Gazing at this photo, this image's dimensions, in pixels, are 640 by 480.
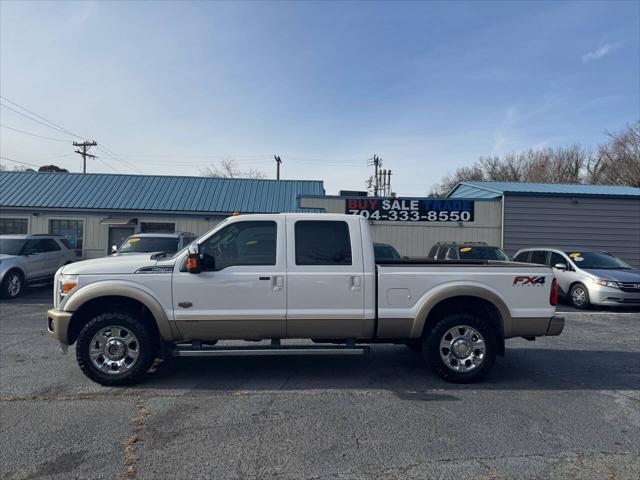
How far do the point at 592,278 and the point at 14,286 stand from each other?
15.0m

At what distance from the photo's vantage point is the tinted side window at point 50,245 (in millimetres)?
13773

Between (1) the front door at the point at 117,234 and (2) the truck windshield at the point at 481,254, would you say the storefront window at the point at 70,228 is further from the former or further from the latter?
(2) the truck windshield at the point at 481,254

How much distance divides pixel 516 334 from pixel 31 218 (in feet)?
70.3

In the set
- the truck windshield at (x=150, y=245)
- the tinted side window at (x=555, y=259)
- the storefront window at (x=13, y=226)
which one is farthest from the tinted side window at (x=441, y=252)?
the storefront window at (x=13, y=226)

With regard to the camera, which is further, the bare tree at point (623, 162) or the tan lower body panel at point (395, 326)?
the bare tree at point (623, 162)

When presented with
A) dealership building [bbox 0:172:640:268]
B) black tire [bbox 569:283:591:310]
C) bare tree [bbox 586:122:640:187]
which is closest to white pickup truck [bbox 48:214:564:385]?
black tire [bbox 569:283:591:310]

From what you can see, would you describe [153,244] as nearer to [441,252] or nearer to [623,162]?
[441,252]

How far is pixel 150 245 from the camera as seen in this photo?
11477 millimetres

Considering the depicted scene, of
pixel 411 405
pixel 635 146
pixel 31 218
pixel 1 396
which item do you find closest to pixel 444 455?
pixel 411 405

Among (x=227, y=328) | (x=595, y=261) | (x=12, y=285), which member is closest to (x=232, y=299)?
(x=227, y=328)

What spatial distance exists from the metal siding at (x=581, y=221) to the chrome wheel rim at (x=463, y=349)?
14.2 metres

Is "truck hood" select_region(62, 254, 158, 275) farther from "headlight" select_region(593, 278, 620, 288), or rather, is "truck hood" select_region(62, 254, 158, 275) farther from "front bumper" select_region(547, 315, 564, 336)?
→ "headlight" select_region(593, 278, 620, 288)

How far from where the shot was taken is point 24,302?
11594 millimetres

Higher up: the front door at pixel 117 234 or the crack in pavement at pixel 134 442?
the front door at pixel 117 234
